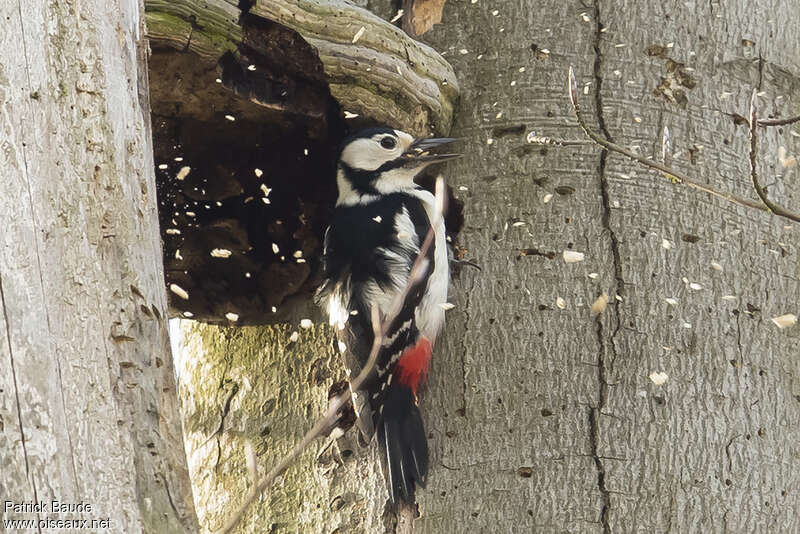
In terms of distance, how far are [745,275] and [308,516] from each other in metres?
1.22

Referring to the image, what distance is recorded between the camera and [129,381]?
5.78ft

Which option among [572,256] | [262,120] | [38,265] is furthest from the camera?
[262,120]

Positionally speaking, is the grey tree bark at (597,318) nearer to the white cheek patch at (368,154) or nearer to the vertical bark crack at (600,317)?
the vertical bark crack at (600,317)

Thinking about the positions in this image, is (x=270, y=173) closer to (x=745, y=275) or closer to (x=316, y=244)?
(x=316, y=244)

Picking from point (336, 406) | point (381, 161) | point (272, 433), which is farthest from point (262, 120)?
point (336, 406)

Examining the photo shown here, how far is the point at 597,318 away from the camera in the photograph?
270 cm

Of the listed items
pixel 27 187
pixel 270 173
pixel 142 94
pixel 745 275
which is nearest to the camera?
pixel 27 187

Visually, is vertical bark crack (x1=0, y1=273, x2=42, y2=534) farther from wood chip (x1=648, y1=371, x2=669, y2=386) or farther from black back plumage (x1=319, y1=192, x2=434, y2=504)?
wood chip (x1=648, y1=371, x2=669, y2=386)

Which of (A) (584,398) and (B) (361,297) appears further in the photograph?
(B) (361,297)

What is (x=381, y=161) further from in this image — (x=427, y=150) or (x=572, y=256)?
(x=572, y=256)

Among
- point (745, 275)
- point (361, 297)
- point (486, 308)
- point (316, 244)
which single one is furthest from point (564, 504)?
point (316, 244)

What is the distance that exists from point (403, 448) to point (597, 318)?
56 cm

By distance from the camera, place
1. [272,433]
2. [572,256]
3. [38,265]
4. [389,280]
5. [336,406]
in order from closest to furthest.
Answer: [38,265] < [336,406] < [572,256] < [272,433] < [389,280]

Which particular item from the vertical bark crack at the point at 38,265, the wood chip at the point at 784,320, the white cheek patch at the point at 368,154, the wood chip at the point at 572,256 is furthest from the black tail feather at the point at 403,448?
the vertical bark crack at the point at 38,265
